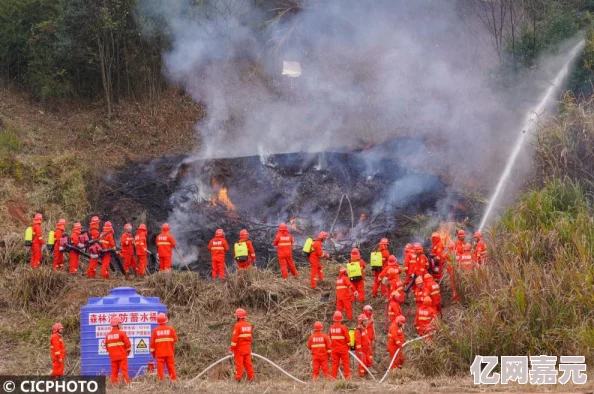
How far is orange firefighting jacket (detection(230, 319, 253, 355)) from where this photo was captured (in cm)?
1409

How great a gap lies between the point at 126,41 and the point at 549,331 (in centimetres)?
2225

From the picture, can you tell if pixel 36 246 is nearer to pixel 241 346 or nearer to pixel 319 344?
pixel 241 346

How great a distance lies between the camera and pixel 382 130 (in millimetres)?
30766

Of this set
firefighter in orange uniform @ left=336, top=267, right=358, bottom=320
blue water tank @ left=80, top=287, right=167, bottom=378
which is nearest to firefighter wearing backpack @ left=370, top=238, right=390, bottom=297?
firefighter in orange uniform @ left=336, top=267, right=358, bottom=320

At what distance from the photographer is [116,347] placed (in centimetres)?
1348

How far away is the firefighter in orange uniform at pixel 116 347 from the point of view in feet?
44.2

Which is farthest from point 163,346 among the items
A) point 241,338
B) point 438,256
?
point 438,256

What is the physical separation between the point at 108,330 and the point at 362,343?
179 inches

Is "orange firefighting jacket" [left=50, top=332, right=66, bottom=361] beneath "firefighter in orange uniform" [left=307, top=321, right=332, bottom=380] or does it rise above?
above

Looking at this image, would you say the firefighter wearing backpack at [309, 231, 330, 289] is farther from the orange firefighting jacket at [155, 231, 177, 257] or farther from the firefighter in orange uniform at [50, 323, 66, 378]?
the firefighter in orange uniform at [50, 323, 66, 378]

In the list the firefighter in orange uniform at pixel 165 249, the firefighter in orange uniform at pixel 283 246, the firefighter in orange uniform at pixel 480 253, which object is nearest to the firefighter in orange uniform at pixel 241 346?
the firefighter in orange uniform at pixel 283 246

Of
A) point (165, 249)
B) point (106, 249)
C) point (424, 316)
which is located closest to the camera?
point (424, 316)

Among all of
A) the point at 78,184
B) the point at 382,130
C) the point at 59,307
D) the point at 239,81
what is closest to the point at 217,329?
the point at 59,307

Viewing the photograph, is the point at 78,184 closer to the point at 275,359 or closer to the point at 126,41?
the point at 126,41
